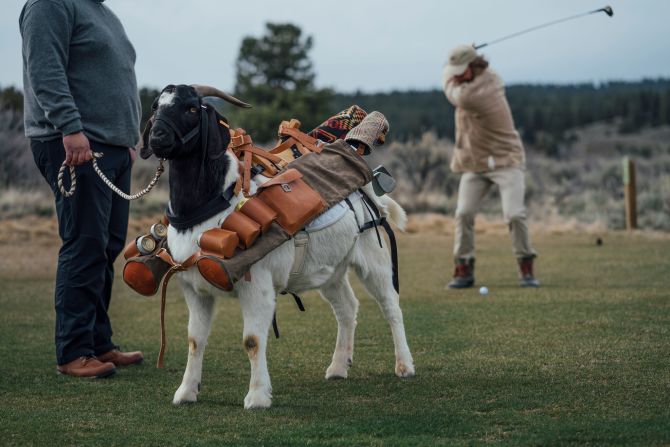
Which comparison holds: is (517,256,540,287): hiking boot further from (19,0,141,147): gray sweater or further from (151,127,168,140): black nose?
Answer: (151,127,168,140): black nose

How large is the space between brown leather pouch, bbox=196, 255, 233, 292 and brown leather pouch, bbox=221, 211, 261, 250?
239 millimetres

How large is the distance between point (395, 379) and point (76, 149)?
8.66ft

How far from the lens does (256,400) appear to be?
592 centimetres

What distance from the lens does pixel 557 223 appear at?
2270 centimetres

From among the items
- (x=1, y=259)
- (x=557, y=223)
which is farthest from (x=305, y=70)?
(x=1, y=259)

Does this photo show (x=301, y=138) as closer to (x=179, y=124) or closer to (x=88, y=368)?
(x=179, y=124)

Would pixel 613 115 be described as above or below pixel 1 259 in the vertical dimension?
above

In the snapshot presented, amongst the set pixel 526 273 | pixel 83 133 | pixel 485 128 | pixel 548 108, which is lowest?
pixel 526 273

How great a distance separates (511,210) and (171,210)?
22.3 ft

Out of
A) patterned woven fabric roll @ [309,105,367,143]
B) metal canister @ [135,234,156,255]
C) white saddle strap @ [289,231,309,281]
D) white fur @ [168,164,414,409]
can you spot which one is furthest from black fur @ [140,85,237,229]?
patterned woven fabric roll @ [309,105,367,143]

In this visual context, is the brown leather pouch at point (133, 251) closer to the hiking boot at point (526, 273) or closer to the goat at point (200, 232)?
the goat at point (200, 232)

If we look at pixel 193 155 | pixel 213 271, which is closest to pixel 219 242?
pixel 213 271

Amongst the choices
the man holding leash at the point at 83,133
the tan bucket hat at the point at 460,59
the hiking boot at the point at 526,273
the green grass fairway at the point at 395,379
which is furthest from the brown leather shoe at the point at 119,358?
the tan bucket hat at the point at 460,59

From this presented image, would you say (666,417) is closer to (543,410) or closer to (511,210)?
(543,410)
